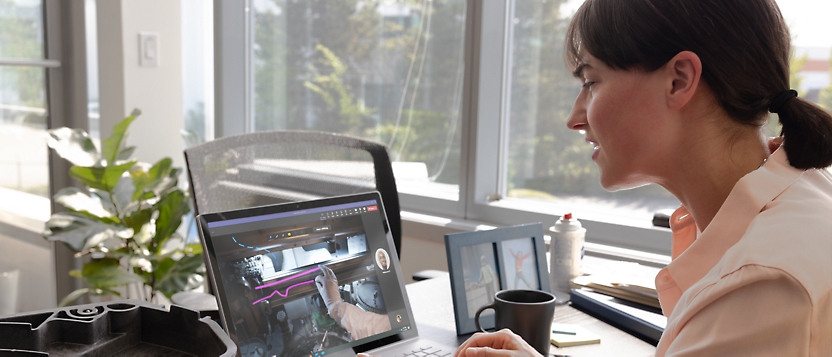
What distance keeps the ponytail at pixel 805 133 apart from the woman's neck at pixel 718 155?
41mm

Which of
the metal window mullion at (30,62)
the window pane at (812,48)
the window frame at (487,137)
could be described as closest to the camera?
the window pane at (812,48)

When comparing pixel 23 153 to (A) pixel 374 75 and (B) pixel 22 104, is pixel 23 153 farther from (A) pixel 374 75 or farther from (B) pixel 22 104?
(A) pixel 374 75

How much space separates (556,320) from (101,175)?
1.84 meters

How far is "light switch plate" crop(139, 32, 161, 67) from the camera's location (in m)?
3.03

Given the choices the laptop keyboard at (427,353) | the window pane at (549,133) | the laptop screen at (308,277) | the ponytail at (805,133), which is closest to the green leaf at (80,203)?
the window pane at (549,133)

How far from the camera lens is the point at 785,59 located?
85 cm

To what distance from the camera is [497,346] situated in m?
0.92

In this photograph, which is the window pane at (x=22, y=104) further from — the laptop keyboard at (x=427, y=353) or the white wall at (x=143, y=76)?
the laptop keyboard at (x=427, y=353)

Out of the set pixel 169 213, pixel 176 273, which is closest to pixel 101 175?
pixel 169 213

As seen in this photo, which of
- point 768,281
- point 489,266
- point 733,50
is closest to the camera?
point 768,281

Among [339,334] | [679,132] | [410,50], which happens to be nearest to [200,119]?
[410,50]

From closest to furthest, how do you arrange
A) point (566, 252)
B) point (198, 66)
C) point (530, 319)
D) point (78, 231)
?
point (530, 319) → point (566, 252) → point (78, 231) → point (198, 66)

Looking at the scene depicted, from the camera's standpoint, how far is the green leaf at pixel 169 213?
2564mm

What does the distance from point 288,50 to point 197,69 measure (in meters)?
0.50
